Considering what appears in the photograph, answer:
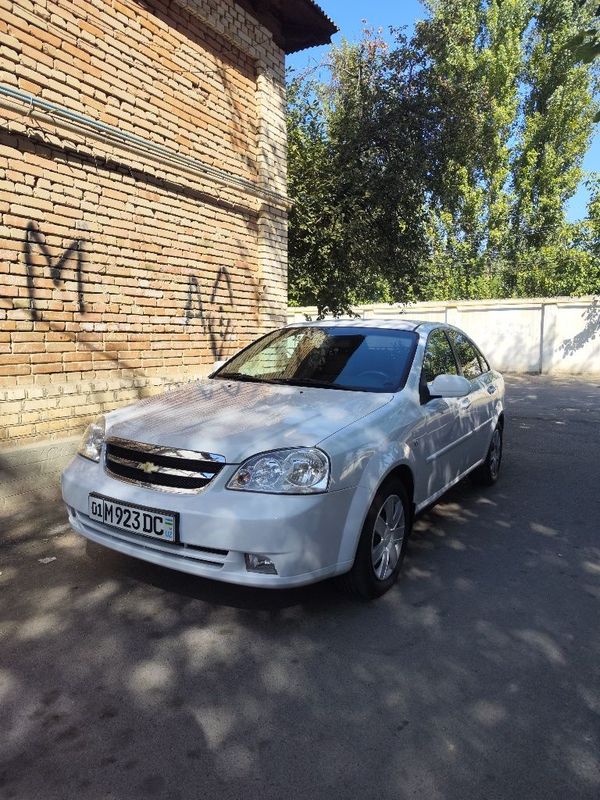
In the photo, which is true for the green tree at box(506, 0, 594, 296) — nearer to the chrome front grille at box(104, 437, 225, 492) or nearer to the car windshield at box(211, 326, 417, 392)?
the car windshield at box(211, 326, 417, 392)

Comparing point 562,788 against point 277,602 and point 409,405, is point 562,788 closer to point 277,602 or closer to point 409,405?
point 277,602

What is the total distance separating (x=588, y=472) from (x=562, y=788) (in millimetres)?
4719

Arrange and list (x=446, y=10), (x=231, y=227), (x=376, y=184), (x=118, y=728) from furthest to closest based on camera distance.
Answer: (x=446, y=10) → (x=376, y=184) → (x=231, y=227) → (x=118, y=728)

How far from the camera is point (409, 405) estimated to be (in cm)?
347

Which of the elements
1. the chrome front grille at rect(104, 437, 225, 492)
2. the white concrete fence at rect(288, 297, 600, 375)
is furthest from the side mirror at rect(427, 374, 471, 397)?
the white concrete fence at rect(288, 297, 600, 375)

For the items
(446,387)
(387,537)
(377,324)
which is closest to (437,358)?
(377,324)

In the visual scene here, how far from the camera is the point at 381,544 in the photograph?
313cm

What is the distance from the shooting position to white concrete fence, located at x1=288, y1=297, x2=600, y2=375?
58.4 ft

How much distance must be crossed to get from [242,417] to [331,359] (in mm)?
1083

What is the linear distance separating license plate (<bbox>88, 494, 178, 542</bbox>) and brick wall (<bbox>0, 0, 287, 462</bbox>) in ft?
7.13

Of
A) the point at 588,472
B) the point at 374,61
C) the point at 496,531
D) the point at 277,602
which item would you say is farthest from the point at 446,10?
the point at 277,602

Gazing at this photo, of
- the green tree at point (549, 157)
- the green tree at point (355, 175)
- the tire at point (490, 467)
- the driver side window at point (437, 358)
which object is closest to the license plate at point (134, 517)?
the driver side window at point (437, 358)

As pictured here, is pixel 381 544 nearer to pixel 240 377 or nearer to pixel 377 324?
pixel 240 377

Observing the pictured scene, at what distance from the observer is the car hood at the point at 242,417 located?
2.78m
